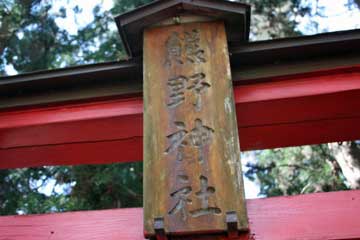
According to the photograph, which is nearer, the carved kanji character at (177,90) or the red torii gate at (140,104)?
the carved kanji character at (177,90)

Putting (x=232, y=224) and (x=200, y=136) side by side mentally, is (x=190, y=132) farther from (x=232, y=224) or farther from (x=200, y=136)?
(x=232, y=224)

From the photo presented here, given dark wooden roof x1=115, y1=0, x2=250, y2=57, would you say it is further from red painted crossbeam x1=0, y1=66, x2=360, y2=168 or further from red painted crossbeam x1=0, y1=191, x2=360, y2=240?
red painted crossbeam x1=0, y1=191, x2=360, y2=240

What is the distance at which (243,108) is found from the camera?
3.06 m

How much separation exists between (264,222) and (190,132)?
0.64 meters

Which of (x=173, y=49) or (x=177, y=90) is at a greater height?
(x=173, y=49)

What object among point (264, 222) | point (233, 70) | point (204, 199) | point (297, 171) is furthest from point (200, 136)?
point (297, 171)

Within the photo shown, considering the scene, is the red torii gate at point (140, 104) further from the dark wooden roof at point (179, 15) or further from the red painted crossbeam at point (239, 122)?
the dark wooden roof at point (179, 15)

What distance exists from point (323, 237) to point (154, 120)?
3.71 ft

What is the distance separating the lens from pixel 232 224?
2078 mm

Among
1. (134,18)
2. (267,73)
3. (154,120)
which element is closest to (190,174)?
(154,120)

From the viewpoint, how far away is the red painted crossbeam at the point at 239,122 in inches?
119

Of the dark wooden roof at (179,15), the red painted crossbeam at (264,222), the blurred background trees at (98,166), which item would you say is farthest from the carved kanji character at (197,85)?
the blurred background trees at (98,166)

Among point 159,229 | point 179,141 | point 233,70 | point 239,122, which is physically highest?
point 233,70

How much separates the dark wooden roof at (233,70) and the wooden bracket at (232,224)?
49.7 inches
